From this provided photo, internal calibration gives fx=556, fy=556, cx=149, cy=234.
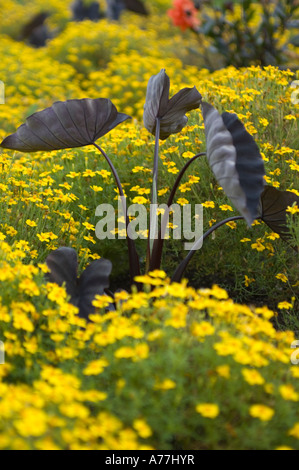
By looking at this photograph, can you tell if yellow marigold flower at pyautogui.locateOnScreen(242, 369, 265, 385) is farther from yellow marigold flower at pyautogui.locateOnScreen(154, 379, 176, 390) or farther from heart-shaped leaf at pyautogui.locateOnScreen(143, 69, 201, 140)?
heart-shaped leaf at pyautogui.locateOnScreen(143, 69, 201, 140)

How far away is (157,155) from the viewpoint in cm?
271

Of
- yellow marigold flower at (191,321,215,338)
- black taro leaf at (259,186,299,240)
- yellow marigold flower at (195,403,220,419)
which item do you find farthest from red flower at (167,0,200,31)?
yellow marigold flower at (195,403,220,419)

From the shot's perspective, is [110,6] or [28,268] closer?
[28,268]

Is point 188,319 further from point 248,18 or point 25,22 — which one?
point 25,22

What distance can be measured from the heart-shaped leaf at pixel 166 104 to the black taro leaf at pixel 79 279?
86 centimetres

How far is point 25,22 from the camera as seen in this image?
12406 mm

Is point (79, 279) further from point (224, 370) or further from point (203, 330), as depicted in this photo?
point (224, 370)

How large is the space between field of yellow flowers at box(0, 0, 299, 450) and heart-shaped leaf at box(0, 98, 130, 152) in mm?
219

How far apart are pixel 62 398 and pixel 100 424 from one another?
0.13m

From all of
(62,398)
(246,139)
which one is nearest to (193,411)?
(62,398)

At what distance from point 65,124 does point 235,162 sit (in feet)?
3.38

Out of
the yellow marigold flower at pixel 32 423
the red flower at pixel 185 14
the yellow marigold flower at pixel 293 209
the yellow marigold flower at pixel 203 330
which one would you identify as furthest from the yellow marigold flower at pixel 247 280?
the red flower at pixel 185 14

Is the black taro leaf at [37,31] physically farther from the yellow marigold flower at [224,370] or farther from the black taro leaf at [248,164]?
the yellow marigold flower at [224,370]

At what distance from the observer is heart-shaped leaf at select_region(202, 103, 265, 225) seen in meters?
2.04
